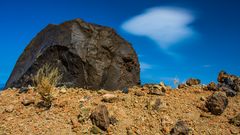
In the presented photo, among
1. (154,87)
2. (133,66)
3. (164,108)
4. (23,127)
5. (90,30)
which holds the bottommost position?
(23,127)

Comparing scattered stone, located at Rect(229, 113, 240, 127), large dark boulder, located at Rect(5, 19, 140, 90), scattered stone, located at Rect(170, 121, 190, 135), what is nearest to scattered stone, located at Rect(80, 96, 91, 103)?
large dark boulder, located at Rect(5, 19, 140, 90)

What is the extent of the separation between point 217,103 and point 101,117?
2742 mm

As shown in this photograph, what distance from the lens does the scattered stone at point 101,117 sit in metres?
7.09

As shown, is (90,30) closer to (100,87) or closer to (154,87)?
(100,87)

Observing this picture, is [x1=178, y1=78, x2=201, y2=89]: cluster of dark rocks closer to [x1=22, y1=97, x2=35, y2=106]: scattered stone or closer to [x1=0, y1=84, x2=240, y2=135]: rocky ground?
[x1=0, y1=84, x2=240, y2=135]: rocky ground

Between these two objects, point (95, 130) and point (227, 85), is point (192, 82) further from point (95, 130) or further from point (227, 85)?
point (95, 130)

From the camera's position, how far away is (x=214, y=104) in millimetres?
8141

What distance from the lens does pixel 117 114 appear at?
7.58 m

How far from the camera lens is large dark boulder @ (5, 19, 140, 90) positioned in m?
9.83

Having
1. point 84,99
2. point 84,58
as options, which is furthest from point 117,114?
point 84,58

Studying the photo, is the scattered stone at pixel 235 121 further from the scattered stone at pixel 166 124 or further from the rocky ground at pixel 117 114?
the scattered stone at pixel 166 124

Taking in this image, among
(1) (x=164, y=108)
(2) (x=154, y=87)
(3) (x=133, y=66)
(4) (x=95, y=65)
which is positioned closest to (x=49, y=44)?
(4) (x=95, y=65)

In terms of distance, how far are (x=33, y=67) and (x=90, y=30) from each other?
1.95 metres

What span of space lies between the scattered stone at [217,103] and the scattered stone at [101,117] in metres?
2.46
